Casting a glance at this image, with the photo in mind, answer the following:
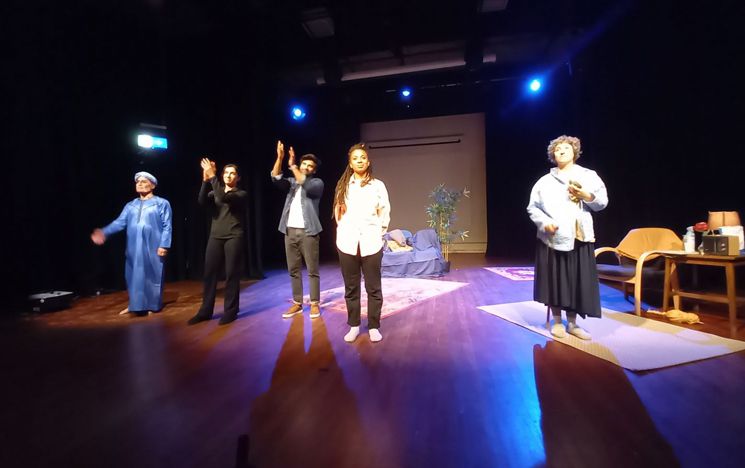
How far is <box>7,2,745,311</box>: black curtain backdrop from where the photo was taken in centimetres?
378

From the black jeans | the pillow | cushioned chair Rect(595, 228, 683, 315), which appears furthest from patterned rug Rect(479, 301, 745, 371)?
the pillow

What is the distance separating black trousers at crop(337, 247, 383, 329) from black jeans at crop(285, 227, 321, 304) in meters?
0.76

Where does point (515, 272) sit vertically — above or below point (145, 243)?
below

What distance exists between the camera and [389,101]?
800 cm

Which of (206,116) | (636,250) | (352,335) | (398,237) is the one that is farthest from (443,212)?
(206,116)

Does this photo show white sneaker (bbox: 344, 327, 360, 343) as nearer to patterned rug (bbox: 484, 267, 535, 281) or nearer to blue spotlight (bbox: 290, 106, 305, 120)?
patterned rug (bbox: 484, 267, 535, 281)

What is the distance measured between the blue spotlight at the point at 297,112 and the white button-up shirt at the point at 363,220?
5.48 metres

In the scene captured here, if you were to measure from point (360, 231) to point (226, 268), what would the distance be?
1.39 m

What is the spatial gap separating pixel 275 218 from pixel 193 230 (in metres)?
2.13

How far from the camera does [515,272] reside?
560 centimetres

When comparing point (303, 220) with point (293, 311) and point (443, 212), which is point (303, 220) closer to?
point (293, 311)

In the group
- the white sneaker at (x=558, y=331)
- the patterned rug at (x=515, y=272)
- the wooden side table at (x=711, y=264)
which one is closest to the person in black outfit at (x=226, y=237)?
the white sneaker at (x=558, y=331)

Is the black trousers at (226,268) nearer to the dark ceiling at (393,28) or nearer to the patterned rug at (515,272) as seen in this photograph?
the dark ceiling at (393,28)

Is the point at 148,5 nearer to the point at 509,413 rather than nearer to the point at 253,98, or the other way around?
Result: the point at 253,98
